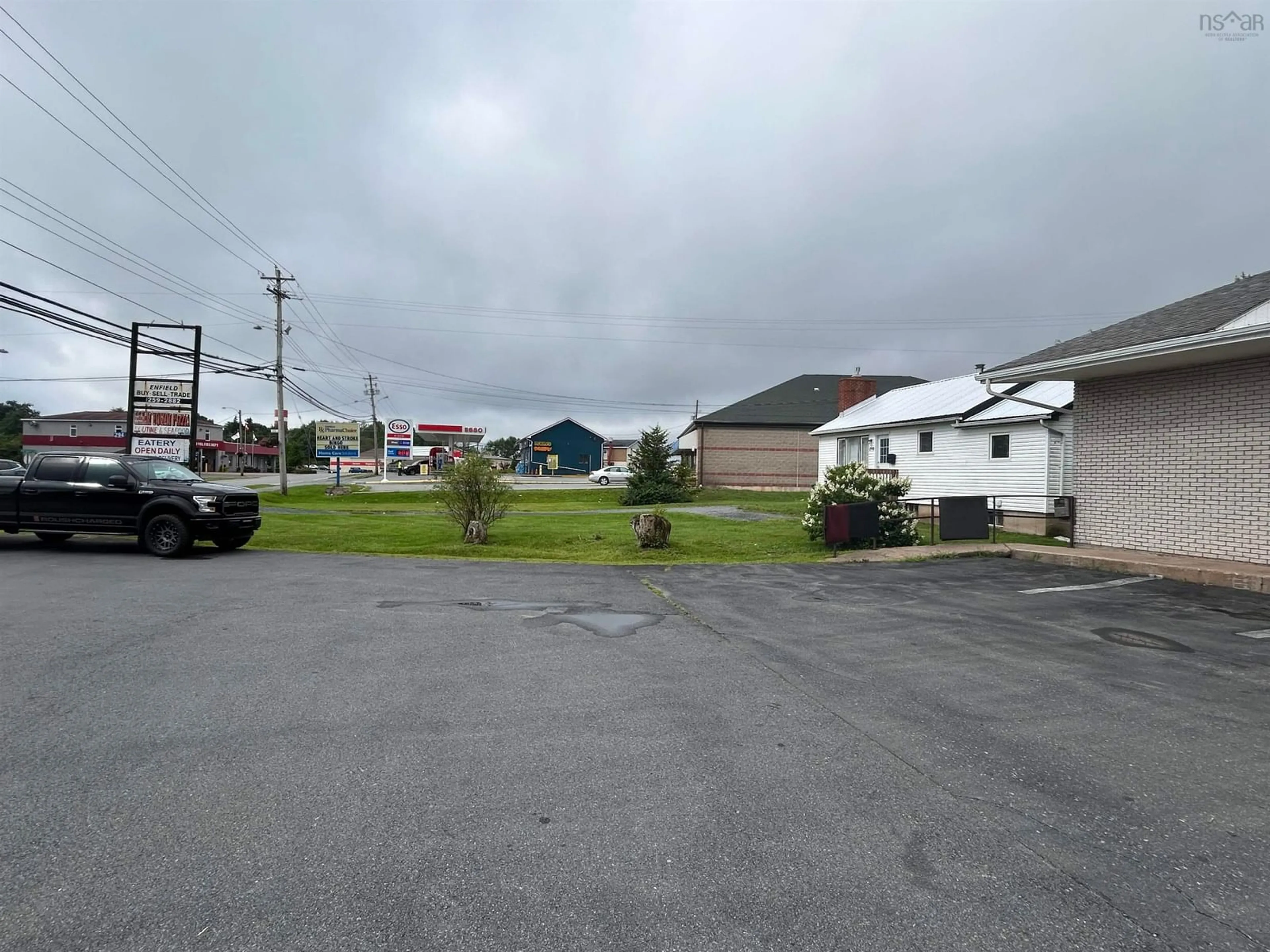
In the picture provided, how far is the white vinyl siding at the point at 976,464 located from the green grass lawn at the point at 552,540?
512 cm

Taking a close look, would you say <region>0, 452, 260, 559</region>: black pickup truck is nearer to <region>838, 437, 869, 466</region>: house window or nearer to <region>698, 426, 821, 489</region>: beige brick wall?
<region>838, 437, 869, 466</region>: house window

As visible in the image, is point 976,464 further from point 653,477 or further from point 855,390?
point 653,477

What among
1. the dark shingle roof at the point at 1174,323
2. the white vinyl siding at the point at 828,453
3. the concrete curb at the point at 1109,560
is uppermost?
the dark shingle roof at the point at 1174,323

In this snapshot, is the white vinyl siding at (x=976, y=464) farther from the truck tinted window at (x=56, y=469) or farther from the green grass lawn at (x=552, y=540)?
the truck tinted window at (x=56, y=469)

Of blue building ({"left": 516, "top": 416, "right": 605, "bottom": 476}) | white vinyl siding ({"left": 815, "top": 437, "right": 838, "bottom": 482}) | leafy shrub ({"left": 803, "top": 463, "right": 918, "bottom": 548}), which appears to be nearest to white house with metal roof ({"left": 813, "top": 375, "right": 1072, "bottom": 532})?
white vinyl siding ({"left": 815, "top": 437, "right": 838, "bottom": 482})

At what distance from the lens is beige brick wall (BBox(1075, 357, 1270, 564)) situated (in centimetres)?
1052

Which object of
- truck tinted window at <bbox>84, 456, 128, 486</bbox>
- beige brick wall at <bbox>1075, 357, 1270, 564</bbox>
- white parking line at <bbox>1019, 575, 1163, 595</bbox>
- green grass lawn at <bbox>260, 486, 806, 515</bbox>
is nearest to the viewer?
white parking line at <bbox>1019, 575, 1163, 595</bbox>

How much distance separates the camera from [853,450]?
28344 mm

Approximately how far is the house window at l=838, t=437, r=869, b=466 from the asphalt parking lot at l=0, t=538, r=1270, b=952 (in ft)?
65.1

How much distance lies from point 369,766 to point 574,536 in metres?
13.9

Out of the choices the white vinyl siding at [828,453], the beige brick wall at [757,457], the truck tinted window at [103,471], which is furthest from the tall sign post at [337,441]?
the truck tinted window at [103,471]

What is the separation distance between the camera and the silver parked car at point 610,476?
51453mm

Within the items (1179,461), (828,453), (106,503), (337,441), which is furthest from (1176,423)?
(337,441)

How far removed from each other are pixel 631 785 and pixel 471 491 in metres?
13.3
